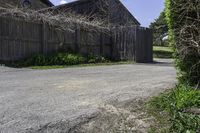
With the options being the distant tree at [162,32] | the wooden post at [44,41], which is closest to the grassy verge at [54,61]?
the wooden post at [44,41]

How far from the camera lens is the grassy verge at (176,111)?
6172 millimetres

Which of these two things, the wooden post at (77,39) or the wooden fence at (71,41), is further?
the wooden post at (77,39)

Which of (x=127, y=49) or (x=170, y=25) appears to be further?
(x=127, y=49)

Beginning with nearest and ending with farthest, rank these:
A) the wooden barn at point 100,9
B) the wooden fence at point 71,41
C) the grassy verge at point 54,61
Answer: the grassy verge at point 54,61 < the wooden fence at point 71,41 < the wooden barn at point 100,9

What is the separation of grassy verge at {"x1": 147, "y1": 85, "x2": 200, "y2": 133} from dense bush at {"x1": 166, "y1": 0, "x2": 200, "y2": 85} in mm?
614

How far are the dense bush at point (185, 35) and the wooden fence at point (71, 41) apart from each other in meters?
12.3

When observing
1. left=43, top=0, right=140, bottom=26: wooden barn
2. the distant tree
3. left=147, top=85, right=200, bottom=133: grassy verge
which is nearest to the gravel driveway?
left=147, top=85, right=200, bottom=133: grassy verge

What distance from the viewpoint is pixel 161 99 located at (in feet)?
25.3

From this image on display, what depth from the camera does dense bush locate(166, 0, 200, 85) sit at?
842cm

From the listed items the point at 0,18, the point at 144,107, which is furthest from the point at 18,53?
the point at 144,107

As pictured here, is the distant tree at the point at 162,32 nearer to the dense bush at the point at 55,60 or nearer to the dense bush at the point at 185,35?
the dense bush at the point at 185,35

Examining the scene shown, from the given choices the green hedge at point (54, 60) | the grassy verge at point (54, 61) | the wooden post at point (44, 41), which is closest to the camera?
the grassy verge at point (54, 61)

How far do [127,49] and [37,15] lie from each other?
20.9ft

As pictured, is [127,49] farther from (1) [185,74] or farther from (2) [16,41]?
(1) [185,74]
